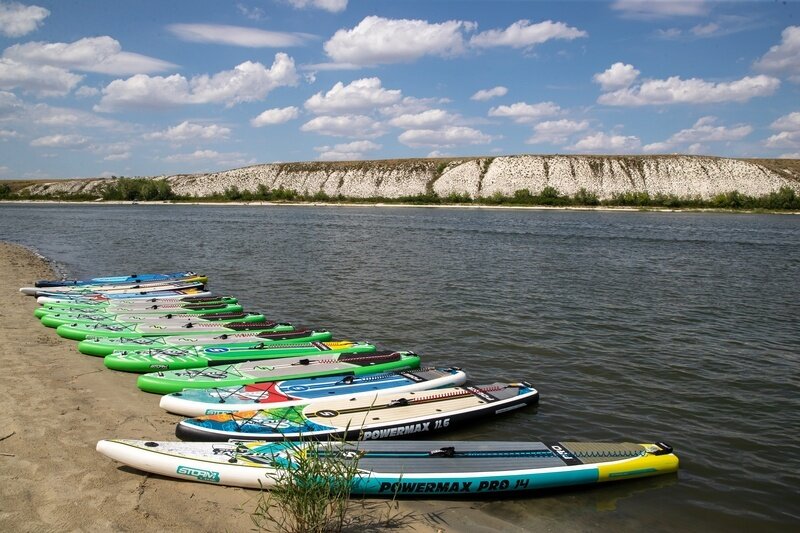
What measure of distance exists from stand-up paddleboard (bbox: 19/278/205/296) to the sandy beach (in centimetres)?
876

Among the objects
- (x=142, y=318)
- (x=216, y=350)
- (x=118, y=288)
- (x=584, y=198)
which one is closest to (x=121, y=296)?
(x=118, y=288)

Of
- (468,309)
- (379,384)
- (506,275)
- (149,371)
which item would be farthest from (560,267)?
(149,371)

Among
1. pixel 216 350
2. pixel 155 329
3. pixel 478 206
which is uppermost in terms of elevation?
pixel 478 206

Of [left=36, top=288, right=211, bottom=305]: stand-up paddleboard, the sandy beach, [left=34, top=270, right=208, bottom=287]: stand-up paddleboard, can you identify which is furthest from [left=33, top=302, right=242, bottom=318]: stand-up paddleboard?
the sandy beach

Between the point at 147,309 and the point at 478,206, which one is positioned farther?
the point at 478,206

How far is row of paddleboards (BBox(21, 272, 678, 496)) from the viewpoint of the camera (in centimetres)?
662

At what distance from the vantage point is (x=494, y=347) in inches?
553

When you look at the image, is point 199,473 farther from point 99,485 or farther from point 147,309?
point 147,309

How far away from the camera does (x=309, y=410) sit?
8719 mm

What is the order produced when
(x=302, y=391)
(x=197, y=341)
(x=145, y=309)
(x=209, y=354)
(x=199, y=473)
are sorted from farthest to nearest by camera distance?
(x=145, y=309) → (x=197, y=341) → (x=209, y=354) → (x=302, y=391) → (x=199, y=473)

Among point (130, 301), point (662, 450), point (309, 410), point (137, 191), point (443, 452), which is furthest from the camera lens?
point (137, 191)

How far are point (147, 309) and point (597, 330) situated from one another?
42.7 feet

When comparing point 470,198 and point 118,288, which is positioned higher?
point 470,198

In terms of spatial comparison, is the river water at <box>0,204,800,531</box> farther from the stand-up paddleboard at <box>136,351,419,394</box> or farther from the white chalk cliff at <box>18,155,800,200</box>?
the white chalk cliff at <box>18,155,800,200</box>
